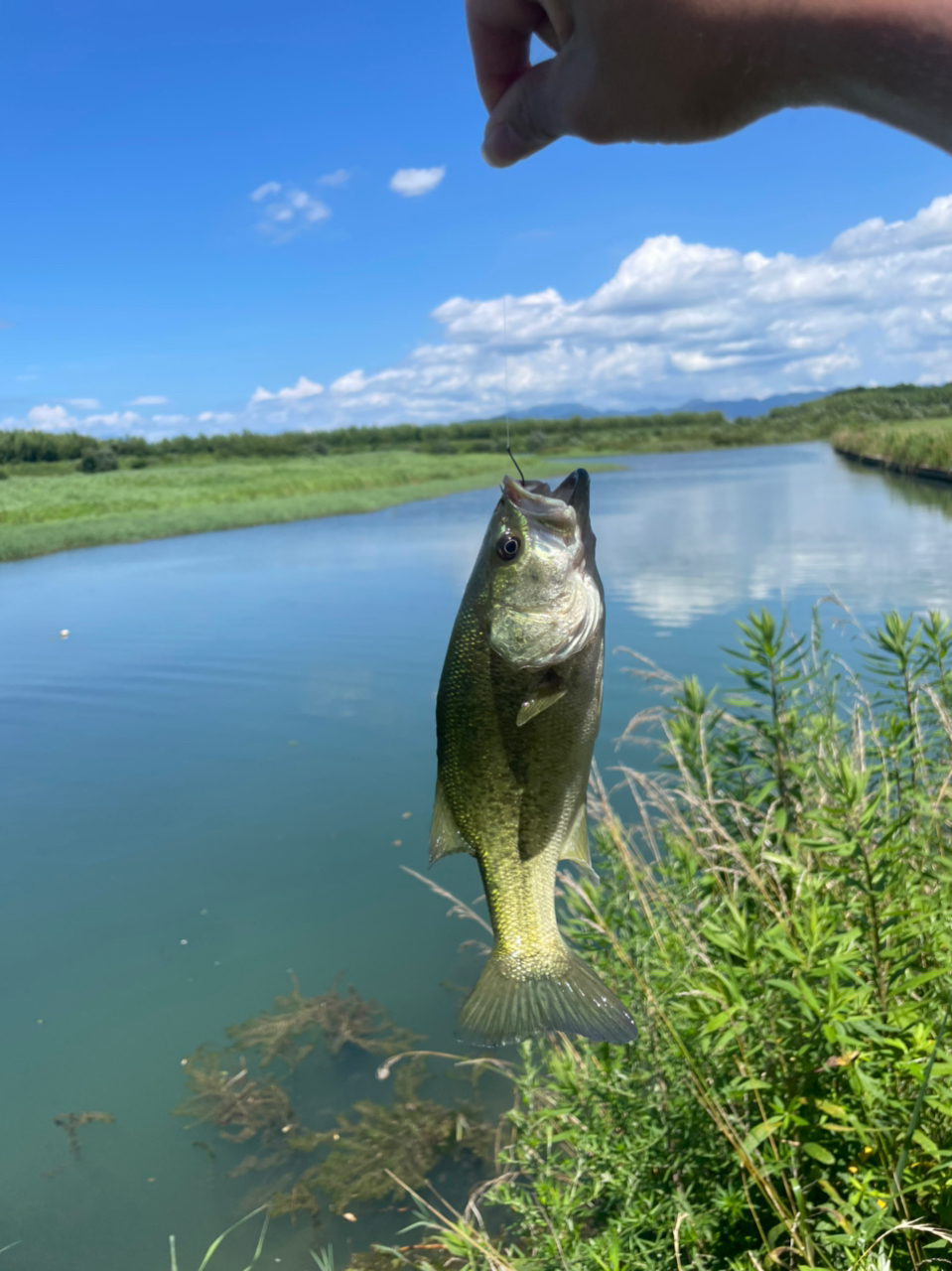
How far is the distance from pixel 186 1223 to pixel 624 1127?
2613 mm

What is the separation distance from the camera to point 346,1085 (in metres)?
4.57

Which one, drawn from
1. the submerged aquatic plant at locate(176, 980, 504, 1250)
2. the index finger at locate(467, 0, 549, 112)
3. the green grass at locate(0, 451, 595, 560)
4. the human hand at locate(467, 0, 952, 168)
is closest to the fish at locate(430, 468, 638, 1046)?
the human hand at locate(467, 0, 952, 168)

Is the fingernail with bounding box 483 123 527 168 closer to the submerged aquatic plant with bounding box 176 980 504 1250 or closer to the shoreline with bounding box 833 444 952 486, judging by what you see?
the submerged aquatic plant with bounding box 176 980 504 1250

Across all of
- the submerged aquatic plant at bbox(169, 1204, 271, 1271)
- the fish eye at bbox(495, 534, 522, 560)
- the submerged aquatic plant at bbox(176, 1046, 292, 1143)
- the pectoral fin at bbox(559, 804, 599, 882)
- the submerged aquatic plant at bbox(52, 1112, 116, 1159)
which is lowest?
the submerged aquatic plant at bbox(52, 1112, 116, 1159)

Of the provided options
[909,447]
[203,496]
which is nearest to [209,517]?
[203,496]

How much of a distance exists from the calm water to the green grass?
7405 millimetres

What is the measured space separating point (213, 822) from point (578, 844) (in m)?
6.32

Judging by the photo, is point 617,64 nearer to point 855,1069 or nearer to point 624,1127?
point 855,1069

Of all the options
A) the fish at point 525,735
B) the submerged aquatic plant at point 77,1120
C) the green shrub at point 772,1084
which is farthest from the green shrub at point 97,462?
the fish at point 525,735

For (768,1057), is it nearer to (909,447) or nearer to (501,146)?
(501,146)

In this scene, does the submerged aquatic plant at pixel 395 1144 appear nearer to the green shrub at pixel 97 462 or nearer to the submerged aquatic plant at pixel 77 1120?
the submerged aquatic plant at pixel 77 1120

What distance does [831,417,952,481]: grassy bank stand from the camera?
2573 centimetres

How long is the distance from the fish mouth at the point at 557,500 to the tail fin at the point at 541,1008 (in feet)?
2.45

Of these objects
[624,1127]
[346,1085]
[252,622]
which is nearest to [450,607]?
[252,622]
